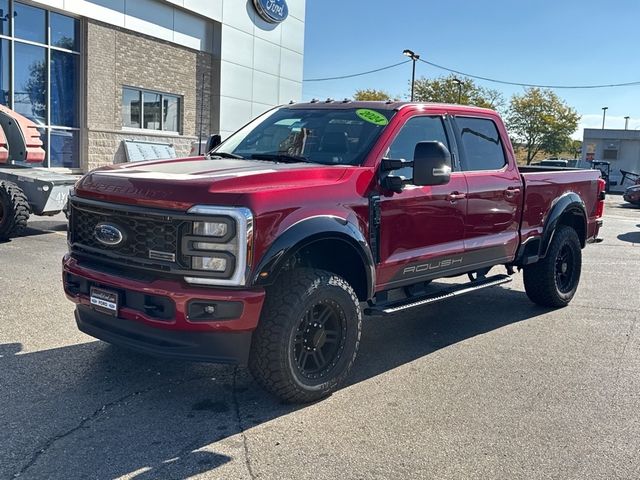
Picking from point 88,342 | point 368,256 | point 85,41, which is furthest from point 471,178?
point 85,41

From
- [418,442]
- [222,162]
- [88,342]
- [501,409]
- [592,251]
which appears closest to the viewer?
[418,442]

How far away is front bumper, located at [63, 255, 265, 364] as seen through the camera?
3.75 metres

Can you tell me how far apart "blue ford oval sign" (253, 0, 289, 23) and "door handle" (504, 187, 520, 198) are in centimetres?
1877

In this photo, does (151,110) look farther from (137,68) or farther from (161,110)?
(137,68)

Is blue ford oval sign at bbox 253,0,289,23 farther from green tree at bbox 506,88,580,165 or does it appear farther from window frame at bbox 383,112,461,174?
green tree at bbox 506,88,580,165

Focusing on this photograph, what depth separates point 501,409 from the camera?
14.1 feet

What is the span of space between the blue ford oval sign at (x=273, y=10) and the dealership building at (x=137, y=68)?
0.04 meters

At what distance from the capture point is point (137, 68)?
63.8 feet

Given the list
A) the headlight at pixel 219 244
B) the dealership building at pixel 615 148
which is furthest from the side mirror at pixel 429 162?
the dealership building at pixel 615 148

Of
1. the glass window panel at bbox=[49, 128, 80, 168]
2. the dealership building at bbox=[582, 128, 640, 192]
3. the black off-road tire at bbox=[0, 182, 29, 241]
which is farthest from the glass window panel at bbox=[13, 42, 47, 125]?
the dealership building at bbox=[582, 128, 640, 192]

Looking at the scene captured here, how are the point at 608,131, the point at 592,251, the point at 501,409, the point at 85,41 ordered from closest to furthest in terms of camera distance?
the point at 501,409 → the point at 592,251 → the point at 85,41 → the point at 608,131

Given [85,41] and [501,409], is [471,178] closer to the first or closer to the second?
[501,409]

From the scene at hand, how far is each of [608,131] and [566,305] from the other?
137 ft

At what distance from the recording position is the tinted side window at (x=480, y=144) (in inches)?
230
